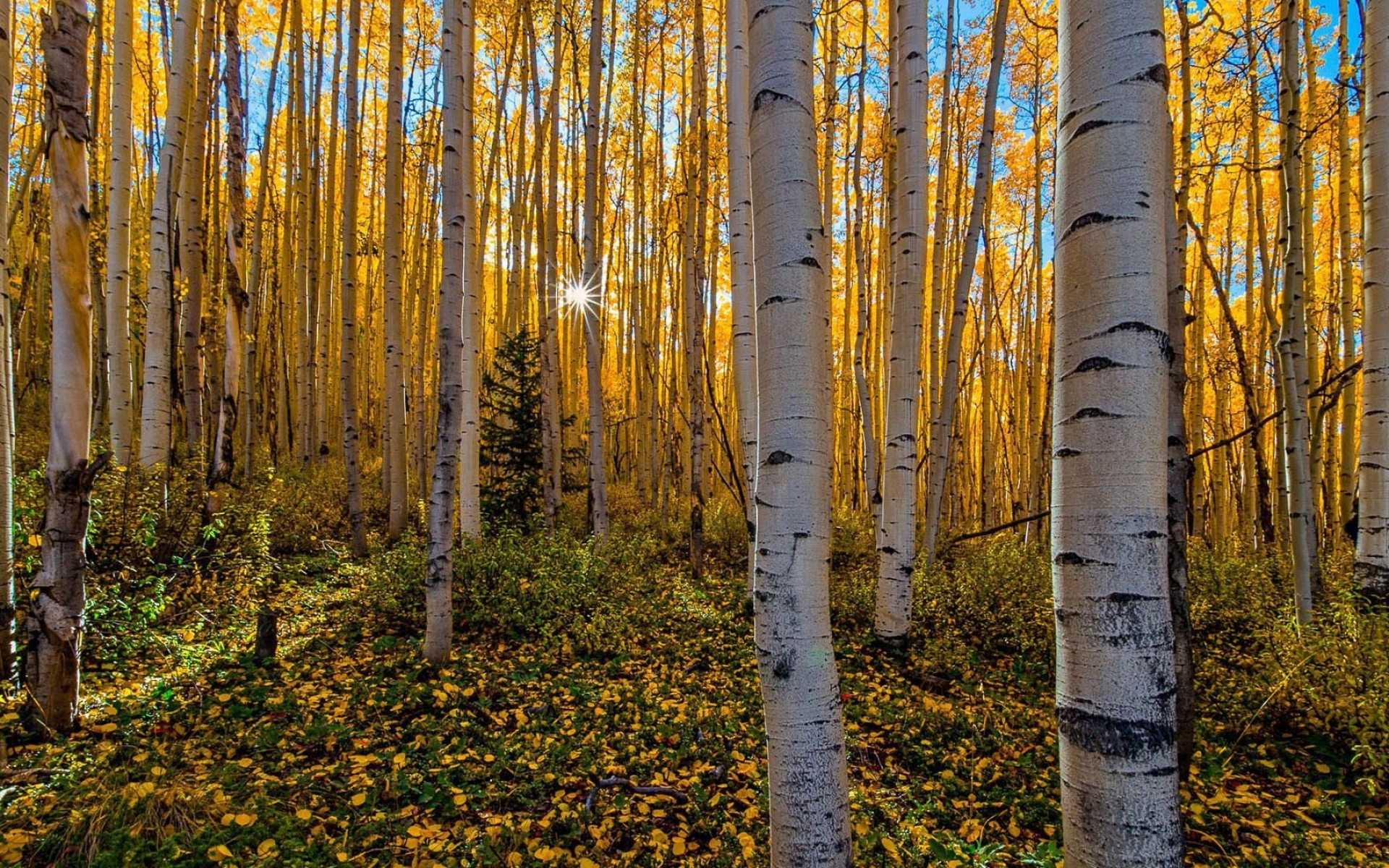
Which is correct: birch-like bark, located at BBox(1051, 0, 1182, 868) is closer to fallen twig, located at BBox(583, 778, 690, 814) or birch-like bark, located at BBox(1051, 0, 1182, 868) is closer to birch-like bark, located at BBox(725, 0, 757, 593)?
fallen twig, located at BBox(583, 778, 690, 814)

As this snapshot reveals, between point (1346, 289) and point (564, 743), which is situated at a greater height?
point (1346, 289)

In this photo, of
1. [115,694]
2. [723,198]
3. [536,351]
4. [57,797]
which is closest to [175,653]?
[115,694]

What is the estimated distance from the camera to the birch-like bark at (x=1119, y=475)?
102 centimetres

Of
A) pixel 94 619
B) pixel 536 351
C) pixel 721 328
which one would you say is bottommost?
pixel 94 619

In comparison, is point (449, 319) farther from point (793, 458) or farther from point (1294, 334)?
point (1294, 334)

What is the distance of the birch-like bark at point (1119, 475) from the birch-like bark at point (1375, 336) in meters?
4.34

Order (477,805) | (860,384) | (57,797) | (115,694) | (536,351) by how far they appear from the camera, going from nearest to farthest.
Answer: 1. (57,797)
2. (477,805)
3. (115,694)
4. (860,384)
5. (536,351)

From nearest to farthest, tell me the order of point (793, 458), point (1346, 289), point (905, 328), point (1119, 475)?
point (1119, 475), point (793, 458), point (905, 328), point (1346, 289)

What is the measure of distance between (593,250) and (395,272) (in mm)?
1987

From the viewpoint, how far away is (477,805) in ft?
8.46

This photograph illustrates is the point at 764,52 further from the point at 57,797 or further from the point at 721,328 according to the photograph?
the point at 721,328

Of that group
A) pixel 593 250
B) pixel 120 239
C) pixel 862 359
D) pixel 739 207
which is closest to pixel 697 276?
pixel 593 250

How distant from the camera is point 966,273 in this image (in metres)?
4.91

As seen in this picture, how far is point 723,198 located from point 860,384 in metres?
6.97
